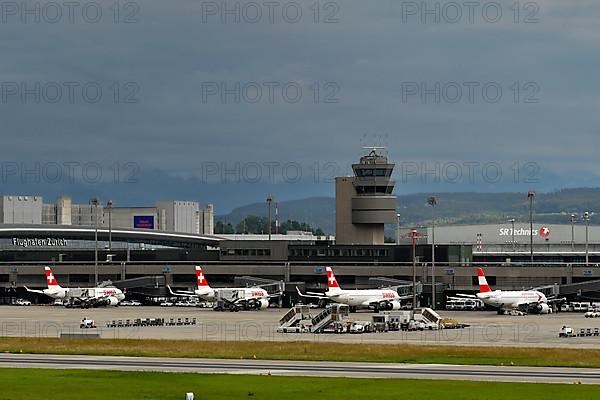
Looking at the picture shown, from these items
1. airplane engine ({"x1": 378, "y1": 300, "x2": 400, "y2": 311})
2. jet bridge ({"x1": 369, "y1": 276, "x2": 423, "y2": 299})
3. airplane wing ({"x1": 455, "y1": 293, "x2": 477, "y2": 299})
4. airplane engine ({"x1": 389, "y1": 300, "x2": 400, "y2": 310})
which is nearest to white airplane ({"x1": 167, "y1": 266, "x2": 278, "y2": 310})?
jet bridge ({"x1": 369, "y1": 276, "x2": 423, "y2": 299})

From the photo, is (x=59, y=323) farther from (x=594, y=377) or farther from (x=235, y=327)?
(x=594, y=377)

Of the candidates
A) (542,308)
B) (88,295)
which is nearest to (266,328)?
(542,308)

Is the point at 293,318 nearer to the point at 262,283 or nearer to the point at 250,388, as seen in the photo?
the point at 250,388

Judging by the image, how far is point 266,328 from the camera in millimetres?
130750

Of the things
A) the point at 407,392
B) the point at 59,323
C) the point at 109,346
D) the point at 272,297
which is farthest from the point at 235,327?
the point at 407,392

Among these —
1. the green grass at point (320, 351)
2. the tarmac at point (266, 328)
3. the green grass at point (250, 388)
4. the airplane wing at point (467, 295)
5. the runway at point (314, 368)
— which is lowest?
the tarmac at point (266, 328)

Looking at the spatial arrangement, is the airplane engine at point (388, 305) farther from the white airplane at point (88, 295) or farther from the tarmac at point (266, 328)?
the white airplane at point (88, 295)

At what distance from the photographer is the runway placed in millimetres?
74938

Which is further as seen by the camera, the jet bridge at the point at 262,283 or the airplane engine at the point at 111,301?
the jet bridge at the point at 262,283

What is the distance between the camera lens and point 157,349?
98125mm

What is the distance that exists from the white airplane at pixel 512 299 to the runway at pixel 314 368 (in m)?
77.5

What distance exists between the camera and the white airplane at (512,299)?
160 m

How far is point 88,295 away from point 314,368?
109m

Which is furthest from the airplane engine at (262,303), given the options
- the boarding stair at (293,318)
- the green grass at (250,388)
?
the green grass at (250,388)
